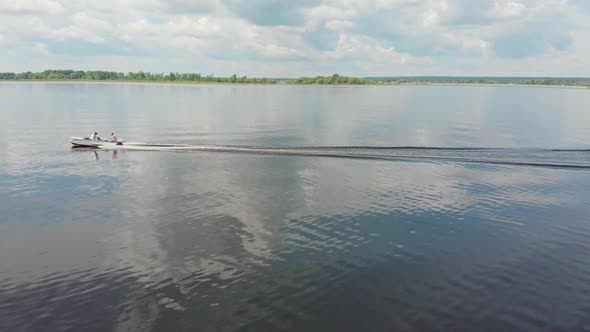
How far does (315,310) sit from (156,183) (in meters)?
30.8

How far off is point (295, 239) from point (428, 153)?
126ft

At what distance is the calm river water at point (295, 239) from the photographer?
21.7 meters

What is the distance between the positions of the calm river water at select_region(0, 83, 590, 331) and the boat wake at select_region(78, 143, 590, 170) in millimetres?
469

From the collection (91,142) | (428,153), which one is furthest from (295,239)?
(91,142)

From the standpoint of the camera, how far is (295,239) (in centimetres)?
3092

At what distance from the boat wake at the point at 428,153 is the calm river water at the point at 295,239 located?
469mm

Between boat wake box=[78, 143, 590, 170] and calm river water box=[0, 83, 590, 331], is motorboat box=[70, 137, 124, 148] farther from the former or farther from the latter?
calm river water box=[0, 83, 590, 331]

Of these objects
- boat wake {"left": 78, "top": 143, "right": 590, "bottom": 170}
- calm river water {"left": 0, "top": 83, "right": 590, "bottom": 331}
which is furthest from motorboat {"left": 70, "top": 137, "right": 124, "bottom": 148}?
calm river water {"left": 0, "top": 83, "right": 590, "bottom": 331}

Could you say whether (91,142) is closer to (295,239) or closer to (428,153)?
(295,239)

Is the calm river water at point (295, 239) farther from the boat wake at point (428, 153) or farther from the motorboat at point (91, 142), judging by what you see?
the motorboat at point (91, 142)

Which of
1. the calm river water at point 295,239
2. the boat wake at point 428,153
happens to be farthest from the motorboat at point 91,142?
the calm river water at point 295,239

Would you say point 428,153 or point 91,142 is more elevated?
point 91,142

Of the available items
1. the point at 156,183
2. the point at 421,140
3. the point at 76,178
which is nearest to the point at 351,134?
the point at 421,140

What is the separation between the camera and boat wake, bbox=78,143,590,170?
58.1 metres
